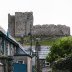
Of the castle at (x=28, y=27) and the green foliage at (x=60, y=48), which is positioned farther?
the castle at (x=28, y=27)

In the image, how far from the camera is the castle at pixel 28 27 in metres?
122

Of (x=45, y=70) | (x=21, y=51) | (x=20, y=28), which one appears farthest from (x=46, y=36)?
(x=21, y=51)

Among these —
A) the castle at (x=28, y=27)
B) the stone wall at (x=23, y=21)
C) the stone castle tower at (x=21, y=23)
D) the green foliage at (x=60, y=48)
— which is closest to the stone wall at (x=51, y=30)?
the castle at (x=28, y=27)

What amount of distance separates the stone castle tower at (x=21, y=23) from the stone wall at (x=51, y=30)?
4084 millimetres

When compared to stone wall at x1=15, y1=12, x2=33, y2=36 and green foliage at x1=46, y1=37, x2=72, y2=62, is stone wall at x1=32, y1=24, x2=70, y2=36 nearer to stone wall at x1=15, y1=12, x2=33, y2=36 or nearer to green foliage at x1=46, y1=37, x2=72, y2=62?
stone wall at x1=15, y1=12, x2=33, y2=36

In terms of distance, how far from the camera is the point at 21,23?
13012cm

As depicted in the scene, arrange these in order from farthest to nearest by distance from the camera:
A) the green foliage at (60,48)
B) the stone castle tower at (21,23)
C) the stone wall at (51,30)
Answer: the stone castle tower at (21,23)
the stone wall at (51,30)
the green foliage at (60,48)

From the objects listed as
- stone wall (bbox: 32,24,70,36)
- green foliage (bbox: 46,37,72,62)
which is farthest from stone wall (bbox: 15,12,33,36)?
green foliage (bbox: 46,37,72,62)

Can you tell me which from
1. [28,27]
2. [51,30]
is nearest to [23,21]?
[28,27]

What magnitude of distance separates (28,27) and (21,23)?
2476 millimetres

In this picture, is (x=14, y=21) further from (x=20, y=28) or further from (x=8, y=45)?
(x=8, y=45)

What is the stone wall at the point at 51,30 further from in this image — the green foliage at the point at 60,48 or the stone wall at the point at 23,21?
the green foliage at the point at 60,48

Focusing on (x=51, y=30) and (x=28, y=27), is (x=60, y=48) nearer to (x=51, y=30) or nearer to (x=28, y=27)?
(x=51, y=30)

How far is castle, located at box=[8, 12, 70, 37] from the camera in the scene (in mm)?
121750
